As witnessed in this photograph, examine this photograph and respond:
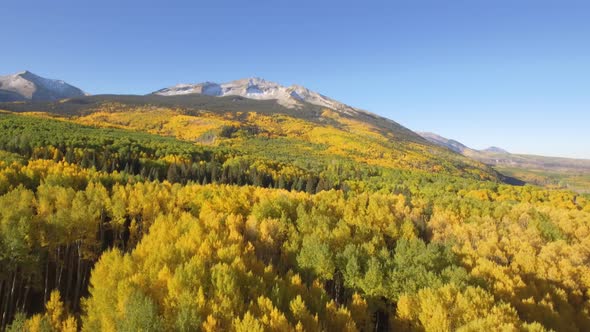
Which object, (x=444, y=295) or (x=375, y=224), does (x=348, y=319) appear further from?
(x=375, y=224)

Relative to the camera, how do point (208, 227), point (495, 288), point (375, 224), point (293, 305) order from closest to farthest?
point (293, 305)
point (495, 288)
point (208, 227)
point (375, 224)

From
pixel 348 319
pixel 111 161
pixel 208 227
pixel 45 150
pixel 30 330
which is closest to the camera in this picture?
pixel 30 330

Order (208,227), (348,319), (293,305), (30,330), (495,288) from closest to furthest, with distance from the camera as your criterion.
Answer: (30,330)
(293,305)
(348,319)
(495,288)
(208,227)

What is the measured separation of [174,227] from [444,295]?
107ft

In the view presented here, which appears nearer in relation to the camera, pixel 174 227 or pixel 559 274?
pixel 174 227

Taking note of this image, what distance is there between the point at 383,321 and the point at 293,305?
27.1m

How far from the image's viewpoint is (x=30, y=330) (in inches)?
996

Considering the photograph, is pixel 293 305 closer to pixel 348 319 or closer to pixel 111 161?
pixel 348 319

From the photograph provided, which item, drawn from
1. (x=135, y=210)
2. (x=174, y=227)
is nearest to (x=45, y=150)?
(x=135, y=210)

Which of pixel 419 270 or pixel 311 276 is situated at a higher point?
pixel 419 270

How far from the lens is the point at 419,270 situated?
4388 centimetres

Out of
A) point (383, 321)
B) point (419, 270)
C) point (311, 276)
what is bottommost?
point (383, 321)

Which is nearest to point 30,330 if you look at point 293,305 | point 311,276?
point 293,305

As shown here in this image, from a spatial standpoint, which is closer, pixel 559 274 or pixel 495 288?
pixel 495 288
